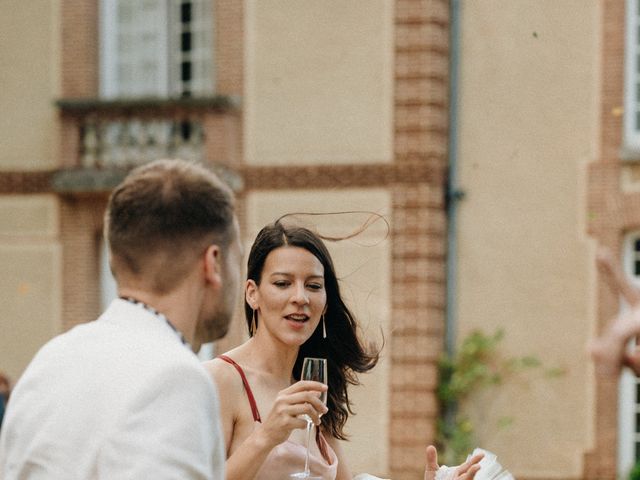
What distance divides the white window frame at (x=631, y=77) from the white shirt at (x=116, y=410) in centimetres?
1181

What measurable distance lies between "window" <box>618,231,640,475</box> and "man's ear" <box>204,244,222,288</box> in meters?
11.5

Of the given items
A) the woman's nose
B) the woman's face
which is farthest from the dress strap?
the woman's nose

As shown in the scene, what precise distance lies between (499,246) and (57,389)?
1201cm

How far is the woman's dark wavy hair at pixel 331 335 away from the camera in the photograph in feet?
15.9

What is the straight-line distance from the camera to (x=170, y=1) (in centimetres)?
1642

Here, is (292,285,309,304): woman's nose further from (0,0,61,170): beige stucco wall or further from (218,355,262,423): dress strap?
(0,0,61,170): beige stucco wall

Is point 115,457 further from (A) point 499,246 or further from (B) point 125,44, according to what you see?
(B) point 125,44

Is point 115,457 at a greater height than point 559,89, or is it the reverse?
point 559,89

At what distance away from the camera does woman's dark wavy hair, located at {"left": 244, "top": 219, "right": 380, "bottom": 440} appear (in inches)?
191

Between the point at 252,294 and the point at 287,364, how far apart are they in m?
0.26

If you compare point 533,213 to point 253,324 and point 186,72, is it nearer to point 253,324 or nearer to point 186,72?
point 186,72

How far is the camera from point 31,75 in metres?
16.4

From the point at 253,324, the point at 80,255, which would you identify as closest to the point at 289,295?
the point at 253,324

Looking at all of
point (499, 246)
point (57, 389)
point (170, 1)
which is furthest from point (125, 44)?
Answer: point (57, 389)
